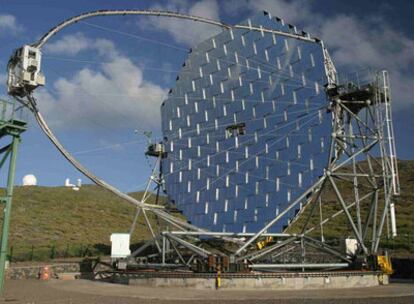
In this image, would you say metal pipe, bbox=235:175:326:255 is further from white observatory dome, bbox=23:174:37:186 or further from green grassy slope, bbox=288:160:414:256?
white observatory dome, bbox=23:174:37:186

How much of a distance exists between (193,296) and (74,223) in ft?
158

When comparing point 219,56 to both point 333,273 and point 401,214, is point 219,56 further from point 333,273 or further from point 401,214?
point 401,214

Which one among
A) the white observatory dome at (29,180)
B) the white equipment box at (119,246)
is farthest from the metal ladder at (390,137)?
the white observatory dome at (29,180)

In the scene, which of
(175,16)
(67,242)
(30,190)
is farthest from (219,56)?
(30,190)

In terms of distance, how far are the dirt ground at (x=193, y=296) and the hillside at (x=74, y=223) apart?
19908 millimetres

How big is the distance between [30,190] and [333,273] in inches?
2811

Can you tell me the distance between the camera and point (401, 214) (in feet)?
214

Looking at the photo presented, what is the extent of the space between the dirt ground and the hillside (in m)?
19.9

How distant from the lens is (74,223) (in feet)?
216

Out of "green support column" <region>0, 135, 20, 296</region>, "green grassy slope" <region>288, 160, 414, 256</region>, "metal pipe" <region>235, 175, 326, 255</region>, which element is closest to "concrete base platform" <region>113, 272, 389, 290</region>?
"metal pipe" <region>235, 175, 326, 255</region>

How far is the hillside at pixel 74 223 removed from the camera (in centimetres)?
4722

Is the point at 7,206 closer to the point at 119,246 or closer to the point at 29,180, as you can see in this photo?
the point at 119,246

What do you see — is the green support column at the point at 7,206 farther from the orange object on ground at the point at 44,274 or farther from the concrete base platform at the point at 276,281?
the orange object on ground at the point at 44,274

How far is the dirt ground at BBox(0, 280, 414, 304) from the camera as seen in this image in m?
19.0
